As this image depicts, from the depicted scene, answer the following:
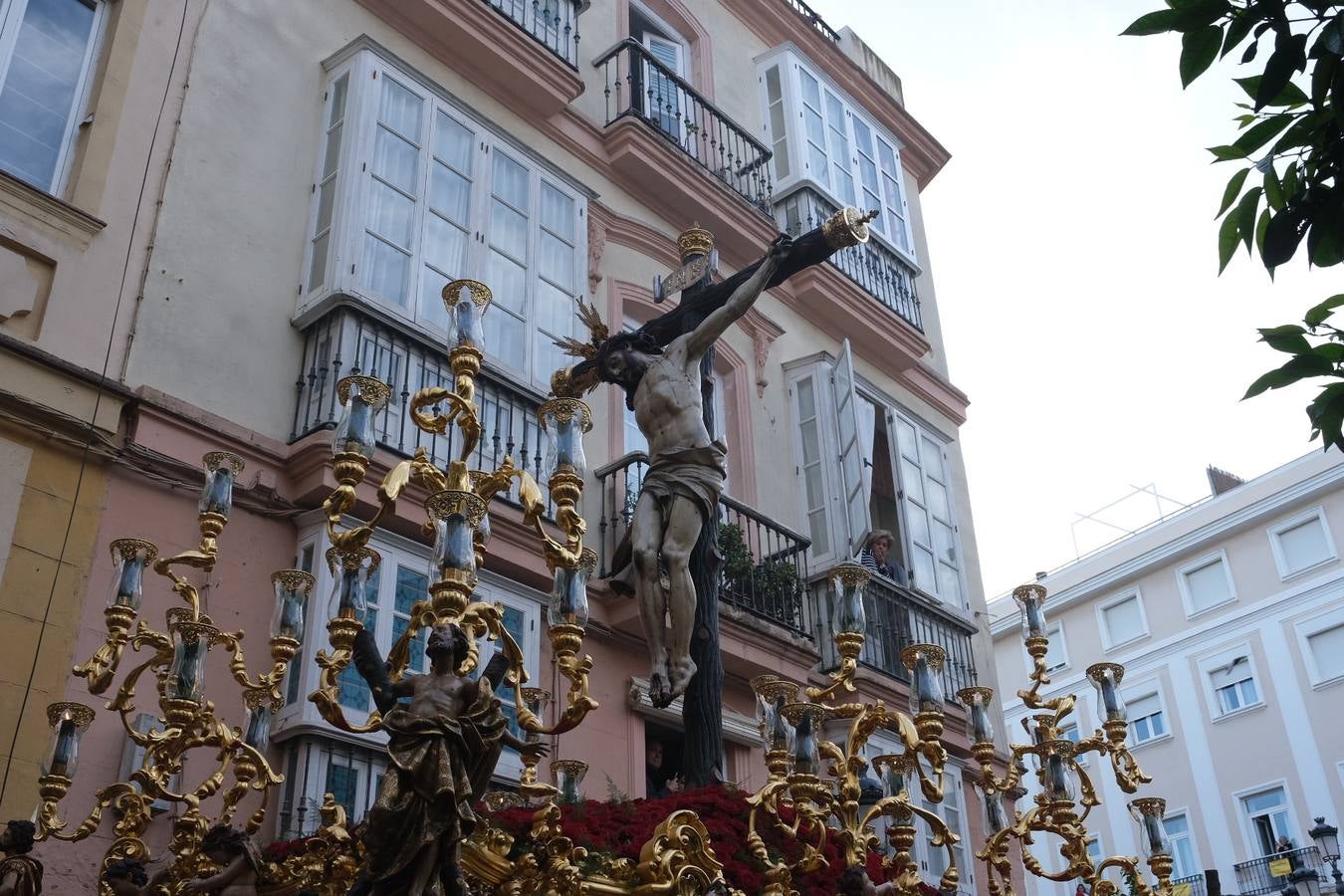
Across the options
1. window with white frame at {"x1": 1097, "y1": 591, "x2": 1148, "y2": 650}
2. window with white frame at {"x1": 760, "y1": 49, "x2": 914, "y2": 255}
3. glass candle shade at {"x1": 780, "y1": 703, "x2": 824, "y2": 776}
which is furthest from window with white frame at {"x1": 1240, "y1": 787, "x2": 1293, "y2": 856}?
glass candle shade at {"x1": 780, "y1": 703, "x2": 824, "y2": 776}

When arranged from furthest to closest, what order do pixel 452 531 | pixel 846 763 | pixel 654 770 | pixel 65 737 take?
pixel 654 770
pixel 65 737
pixel 846 763
pixel 452 531

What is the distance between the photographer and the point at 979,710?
8.16 meters

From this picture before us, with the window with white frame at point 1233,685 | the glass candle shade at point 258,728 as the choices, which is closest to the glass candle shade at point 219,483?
the glass candle shade at point 258,728

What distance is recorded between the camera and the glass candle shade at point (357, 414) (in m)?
6.25

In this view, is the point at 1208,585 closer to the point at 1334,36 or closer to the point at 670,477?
the point at 670,477

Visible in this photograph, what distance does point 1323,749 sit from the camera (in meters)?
27.8

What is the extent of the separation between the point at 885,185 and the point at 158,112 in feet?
34.5

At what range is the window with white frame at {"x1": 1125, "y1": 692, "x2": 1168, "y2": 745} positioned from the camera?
103 feet

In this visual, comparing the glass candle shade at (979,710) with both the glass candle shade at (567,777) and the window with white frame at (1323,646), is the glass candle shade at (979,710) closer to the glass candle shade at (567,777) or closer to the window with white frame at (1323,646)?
the glass candle shade at (567,777)

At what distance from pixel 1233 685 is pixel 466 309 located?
89.8 ft

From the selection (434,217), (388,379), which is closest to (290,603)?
(388,379)

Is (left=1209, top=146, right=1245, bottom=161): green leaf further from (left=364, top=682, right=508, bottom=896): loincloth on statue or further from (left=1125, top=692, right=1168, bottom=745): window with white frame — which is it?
(left=1125, top=692, right=1168, bottom=745): window with white frame

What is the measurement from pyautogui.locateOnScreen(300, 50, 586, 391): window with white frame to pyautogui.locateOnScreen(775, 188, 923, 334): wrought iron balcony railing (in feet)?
13.1

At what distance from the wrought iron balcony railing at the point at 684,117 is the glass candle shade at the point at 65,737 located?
9276 millimetres
